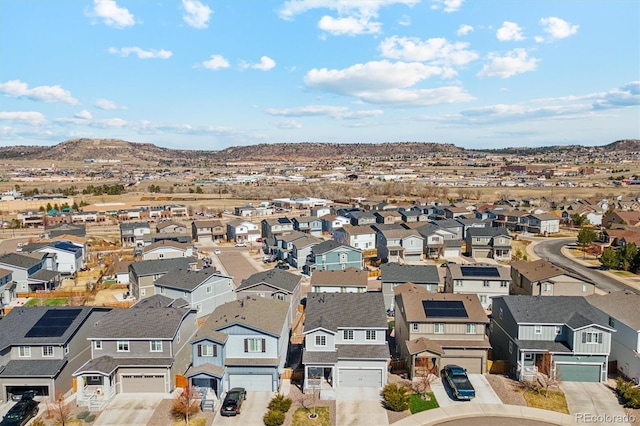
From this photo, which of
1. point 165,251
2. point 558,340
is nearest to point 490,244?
point 558,340

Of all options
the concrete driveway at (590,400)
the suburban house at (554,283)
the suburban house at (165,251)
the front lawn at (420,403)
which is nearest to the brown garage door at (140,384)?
the front lawn at (420,403)

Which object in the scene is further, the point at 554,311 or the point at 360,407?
the point at 554,311

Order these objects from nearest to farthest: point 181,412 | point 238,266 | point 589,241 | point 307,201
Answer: point 181,412
point 238,266
point 589,241
point 307,201

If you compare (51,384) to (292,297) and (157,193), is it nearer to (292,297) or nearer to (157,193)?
(292,297)

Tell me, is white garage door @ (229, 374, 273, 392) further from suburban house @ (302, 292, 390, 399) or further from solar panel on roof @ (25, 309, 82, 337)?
solar panel on roof @ (25, 309, 82, 337)

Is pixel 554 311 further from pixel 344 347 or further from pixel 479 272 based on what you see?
pixel 479 272

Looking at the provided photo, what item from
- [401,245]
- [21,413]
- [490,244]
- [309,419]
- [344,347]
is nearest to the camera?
[21,413]

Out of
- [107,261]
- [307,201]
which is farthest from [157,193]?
[107,261]
